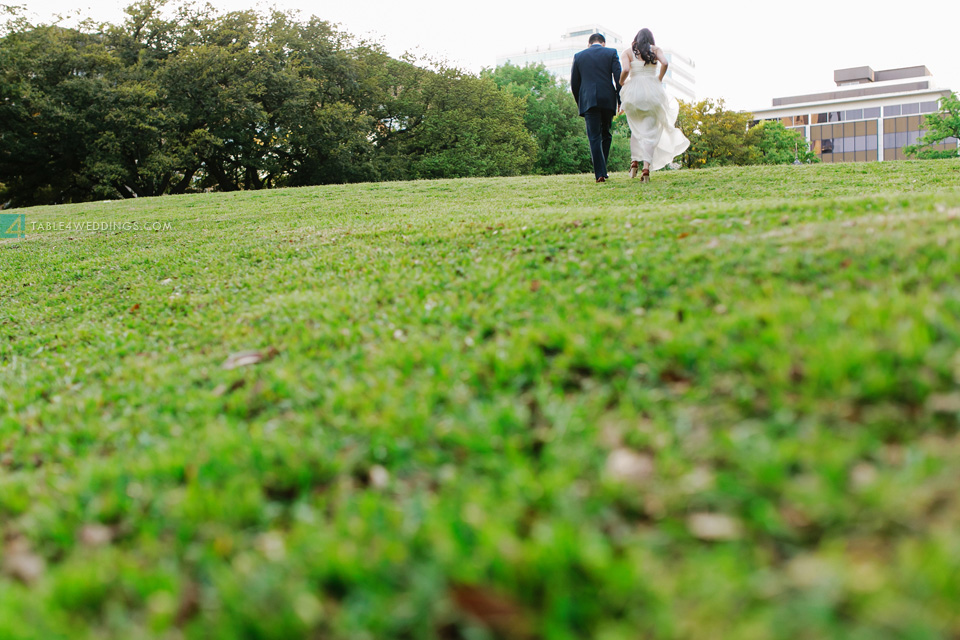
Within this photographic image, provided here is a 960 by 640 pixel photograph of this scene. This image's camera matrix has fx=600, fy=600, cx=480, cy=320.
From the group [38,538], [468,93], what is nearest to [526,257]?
[38,538]

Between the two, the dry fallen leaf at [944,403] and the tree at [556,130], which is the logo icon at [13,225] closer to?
the dry fallen leaf at [944,403]

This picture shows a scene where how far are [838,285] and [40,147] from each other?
37851 mm

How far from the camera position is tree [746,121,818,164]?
4866cm

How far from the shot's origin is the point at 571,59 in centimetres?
15800

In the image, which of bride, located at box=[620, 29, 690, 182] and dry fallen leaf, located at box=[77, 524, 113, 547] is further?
bride, located at box=[620, 29, 690, 182]

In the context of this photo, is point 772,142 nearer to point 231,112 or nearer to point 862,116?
point 231,112

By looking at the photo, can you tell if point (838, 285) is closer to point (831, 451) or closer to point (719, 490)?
point (831, 451)

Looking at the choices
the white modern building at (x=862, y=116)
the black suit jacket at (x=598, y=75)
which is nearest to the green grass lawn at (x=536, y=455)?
the black suit jacket at (x=598, y=75)

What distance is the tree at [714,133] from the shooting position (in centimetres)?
4622

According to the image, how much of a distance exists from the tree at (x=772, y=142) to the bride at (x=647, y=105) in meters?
41.0

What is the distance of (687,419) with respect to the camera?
2.46m

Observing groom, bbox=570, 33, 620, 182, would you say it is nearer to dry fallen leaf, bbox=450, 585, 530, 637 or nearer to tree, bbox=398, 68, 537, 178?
dry fallen leaf, bbox=450, 585, 530, 637

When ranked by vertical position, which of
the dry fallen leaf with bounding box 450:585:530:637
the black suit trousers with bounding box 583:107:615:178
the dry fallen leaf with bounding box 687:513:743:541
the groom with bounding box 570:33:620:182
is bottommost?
the dry fallen leaf with bounding box 450:585:530:637

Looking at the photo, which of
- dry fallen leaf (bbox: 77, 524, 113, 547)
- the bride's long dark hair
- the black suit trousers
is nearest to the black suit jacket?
the black suit trousers
